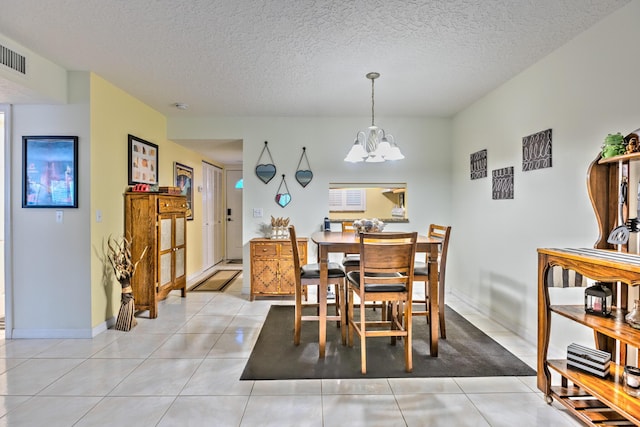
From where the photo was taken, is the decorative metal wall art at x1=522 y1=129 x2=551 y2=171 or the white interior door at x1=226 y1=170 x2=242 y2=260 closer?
the decorative metal wall art at x1=522 y1=129 x2=551 y2=171

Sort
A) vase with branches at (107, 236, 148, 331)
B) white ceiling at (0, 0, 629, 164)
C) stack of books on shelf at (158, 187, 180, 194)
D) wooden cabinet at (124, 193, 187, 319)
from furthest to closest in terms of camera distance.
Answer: stack of books on shelf at (158, 187, 180, 194)
wooden cabinet at (124, 193, 187, 319)
vase with branches at (107, 236, 148, 331)
white ceiling at (0, 0, 629, 164)

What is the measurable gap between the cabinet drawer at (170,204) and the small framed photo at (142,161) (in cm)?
40

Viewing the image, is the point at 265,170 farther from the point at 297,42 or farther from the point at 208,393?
the point at 208,393

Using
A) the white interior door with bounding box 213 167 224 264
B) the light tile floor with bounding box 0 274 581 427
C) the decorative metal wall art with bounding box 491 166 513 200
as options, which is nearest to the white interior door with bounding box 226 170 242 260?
the white interior door with bounding box 213 167 224 264

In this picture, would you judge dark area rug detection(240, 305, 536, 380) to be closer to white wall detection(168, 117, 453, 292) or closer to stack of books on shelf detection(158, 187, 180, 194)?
white wall detection(168, 117, 453, 292)

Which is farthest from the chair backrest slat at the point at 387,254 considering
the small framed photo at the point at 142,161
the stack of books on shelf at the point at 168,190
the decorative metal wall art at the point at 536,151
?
the small framed photo at the point at 142,161

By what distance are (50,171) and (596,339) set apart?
4.39 metres

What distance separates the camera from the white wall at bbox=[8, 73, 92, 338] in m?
3.13

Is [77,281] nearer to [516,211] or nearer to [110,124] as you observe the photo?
[110,124]

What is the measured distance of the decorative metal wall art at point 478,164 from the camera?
12.5ft

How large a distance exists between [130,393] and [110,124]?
2.57 m

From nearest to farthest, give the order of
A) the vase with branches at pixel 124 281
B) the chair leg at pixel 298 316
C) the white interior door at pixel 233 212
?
the chair leg at pixel 298 316 < the vase with branches at pixel 124 281 < the white interior door at pixel 233 212

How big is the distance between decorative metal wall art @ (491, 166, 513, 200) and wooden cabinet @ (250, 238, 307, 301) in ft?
7.95

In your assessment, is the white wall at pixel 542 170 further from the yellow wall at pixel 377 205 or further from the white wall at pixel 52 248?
the white wall at pixel 52 248
